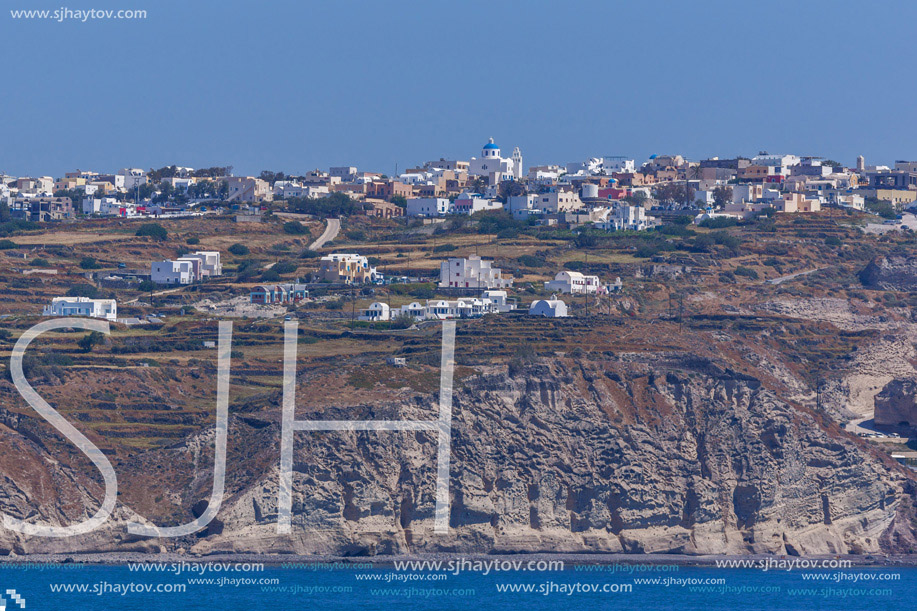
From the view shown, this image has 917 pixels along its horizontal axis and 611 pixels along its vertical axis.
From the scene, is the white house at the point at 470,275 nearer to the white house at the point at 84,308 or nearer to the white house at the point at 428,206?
the white house at the point at 84,308

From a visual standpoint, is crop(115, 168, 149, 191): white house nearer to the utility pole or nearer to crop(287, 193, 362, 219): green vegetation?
crop(287, 193, 362, 219): green vegetation

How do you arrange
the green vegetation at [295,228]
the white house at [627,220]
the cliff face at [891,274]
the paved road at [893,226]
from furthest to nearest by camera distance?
the green vegetation at [295,228], the white house at [627,220], the paved road at [893,226], the cliff face at [891,274]

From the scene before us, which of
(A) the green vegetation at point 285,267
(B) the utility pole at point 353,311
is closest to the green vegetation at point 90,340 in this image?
(B) the utility pole at point 353,311

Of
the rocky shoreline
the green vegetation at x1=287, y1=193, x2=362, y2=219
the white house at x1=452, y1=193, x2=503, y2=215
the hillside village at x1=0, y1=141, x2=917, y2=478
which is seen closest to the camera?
the rocky shoreline

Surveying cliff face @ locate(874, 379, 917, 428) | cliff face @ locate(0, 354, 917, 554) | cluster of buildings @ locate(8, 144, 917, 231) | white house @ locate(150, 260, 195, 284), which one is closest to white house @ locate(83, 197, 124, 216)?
cluster of buildings @ locate(8, 144, 917, 231)

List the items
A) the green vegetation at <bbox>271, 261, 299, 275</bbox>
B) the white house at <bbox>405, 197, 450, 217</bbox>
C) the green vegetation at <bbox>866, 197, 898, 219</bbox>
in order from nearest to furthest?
the green vegetation at <bbox>271, 261, 299, 275</bbox> → the green vegetation at <bbox>866, 197, 898, 219</bbox> → the white house at <bbox>405, 197, 450, 217</bbox>

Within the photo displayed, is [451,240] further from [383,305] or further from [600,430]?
[600,430]

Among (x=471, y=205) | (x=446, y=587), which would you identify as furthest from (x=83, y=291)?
(x=446, y=587)
